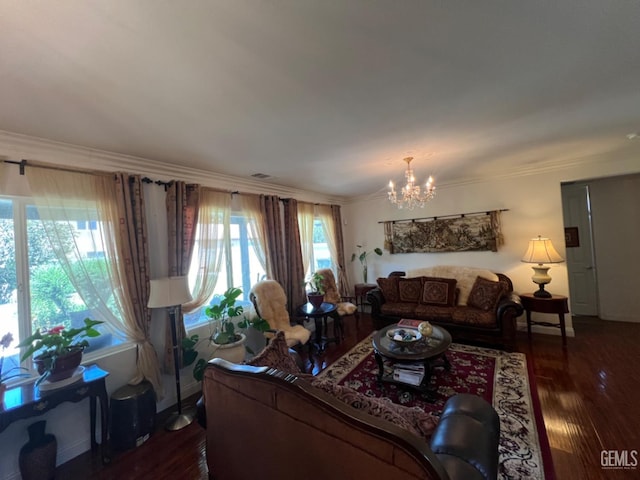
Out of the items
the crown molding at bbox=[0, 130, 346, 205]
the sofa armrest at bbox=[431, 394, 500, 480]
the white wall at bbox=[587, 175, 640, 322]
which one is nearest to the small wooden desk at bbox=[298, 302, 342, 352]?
the crown molding at bbox=[0, 130, 346, 205]

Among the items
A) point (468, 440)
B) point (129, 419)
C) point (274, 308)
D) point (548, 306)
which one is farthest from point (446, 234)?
point (129, 419)

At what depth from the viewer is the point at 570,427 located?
A: 201 cm

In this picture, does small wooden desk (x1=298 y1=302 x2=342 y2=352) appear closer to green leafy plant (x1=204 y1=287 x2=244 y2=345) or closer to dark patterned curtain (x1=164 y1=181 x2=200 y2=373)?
green leafy plant (x1=204 y1=287 x2=244 y2=345)

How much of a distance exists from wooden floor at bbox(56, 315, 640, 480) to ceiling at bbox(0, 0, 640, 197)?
8.11 feet

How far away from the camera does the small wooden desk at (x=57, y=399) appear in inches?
63.5

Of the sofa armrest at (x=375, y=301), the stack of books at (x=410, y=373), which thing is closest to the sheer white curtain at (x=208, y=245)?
the stack of books at (x=410, y=373)

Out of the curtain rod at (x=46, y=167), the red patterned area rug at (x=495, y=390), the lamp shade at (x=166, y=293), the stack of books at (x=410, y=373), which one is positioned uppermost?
the curtain rod at (x=46, y=167)

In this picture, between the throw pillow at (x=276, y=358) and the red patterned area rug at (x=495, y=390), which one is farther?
the red patterned area rug at (x=495, y=390)

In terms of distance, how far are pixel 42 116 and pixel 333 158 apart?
2351 mm

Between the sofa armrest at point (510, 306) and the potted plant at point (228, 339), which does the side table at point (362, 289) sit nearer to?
the sofa armrest at point (510, 306)

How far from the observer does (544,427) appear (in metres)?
2.02

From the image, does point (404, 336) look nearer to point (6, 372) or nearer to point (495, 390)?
point (495, 390)

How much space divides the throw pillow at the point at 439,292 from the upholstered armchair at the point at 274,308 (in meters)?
2.07

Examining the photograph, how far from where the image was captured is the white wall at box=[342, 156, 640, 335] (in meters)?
3.75
